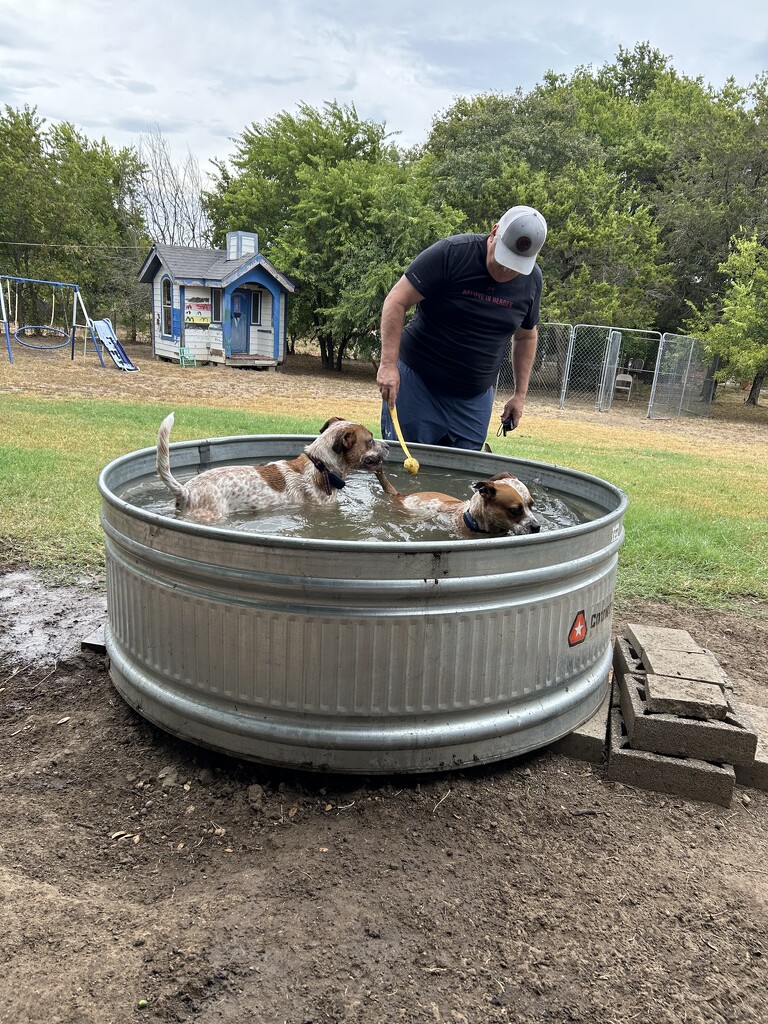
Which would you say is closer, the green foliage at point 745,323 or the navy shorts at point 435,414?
the navy shorts at point 435,414

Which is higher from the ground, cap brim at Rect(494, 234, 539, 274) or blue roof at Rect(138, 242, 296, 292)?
blue roof at Rect(138, 242, 296, 292)

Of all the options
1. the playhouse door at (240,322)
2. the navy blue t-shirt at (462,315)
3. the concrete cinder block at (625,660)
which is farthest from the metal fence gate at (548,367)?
the concrete cinder block at (625,660)

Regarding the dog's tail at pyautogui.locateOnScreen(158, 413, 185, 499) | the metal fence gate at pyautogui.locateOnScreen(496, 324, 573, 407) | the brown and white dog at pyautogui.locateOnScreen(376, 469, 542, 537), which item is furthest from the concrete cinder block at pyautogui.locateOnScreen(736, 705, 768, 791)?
the metal fence gate at pyautogui.locateOnScreen(496, 324, 573, 407)

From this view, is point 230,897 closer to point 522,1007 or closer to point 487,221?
point 522,1007

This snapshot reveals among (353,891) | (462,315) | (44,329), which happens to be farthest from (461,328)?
(44,329)

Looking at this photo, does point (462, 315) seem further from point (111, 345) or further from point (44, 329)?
point (44, 329)

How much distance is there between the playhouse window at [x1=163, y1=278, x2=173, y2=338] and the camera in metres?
27.8

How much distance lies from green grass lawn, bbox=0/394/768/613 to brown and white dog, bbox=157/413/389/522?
4.71ft

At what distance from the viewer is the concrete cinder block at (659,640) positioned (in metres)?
3.49

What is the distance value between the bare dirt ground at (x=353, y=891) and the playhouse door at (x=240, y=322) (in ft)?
82.4

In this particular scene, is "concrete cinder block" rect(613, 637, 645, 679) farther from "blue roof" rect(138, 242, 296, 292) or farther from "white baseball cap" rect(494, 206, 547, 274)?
"blue roof" rect(138, 242, 296, 292)

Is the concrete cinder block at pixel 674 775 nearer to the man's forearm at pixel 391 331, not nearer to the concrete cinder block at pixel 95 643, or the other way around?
the concrete cinder block at pixel 95 643


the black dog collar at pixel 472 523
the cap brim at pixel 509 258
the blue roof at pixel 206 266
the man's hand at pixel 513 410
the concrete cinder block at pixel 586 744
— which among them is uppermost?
the blue roof at pixel 206 266

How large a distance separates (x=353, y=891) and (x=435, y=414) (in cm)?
362
